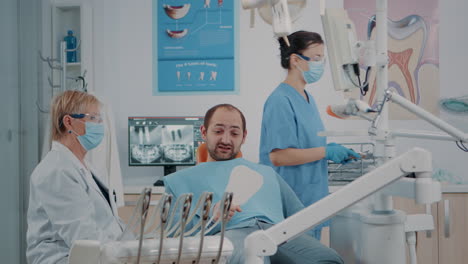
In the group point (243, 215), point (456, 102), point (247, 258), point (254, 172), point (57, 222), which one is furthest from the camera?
point (456, 102)

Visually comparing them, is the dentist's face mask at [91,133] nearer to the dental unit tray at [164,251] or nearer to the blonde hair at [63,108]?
the blonde hair at [63,108]

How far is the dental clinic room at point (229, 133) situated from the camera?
3.39 ft

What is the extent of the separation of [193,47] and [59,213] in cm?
227

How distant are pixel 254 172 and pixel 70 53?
2242 mm

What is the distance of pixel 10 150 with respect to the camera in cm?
269

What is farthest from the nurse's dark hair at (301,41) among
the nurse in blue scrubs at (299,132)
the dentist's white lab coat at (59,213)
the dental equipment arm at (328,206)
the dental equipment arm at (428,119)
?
the dental equipment arm at (328,206)

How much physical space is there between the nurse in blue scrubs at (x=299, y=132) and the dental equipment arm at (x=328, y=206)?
39.7 inches

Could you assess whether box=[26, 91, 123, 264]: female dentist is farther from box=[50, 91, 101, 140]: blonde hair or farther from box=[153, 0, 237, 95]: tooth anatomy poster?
box=[153, 0, 237, 95]: tooth anatomy poster

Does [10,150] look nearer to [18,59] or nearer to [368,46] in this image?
[18,59]

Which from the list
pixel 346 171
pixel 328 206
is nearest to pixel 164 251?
pixel 328 206

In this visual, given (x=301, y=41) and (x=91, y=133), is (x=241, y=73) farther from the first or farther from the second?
(x=91, y=133)

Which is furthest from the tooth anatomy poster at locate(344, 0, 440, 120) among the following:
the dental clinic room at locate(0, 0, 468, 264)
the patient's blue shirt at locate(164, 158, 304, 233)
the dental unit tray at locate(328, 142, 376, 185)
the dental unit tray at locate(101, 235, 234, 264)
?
the dental unit tray at locate(101, 235, 234, 264)

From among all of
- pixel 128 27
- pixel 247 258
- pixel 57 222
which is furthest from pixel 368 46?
pixel 128 27

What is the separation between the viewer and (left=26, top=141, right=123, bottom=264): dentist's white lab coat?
59.6 inches
